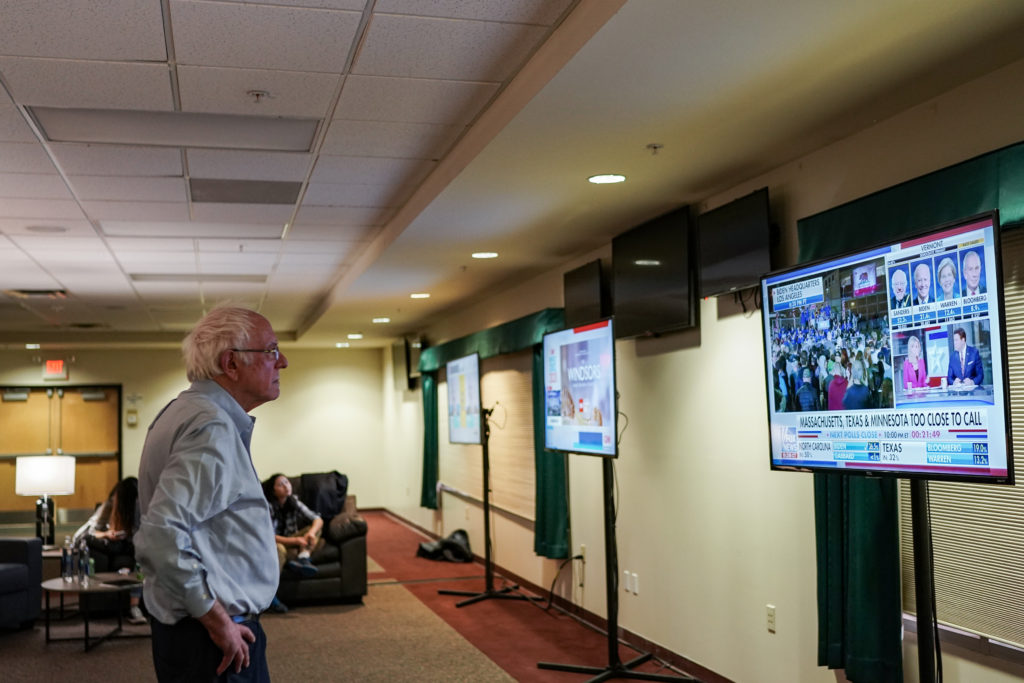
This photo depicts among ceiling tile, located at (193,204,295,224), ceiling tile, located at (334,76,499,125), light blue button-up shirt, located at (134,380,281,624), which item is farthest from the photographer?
ceiling tile, located at (193,204,295,224)

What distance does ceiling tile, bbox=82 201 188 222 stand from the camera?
5672 millimetres

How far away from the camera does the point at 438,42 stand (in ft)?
11.1

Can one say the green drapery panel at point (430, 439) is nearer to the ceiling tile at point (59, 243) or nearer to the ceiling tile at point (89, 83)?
the ceiling tile at point (59, 243)

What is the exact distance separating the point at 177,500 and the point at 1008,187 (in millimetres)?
2481

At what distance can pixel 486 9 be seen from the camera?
3.10 metres

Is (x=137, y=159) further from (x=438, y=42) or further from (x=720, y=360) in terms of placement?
(x=720, y=360)

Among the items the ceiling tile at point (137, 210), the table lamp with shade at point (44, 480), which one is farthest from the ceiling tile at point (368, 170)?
the table lamp with shade at point (44, 480)

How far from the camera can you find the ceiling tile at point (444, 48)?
3229 mm

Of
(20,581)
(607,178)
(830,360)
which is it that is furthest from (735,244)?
(20,581)

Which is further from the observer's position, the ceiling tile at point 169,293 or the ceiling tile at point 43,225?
the ceiling tile at point 169,293

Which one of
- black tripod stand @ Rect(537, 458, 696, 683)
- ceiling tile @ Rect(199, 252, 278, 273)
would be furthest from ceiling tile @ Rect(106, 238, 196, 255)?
black tripod stand @ Rect(537, 458, 696, 683)

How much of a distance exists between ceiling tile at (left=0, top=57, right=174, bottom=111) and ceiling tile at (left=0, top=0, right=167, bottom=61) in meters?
0.10

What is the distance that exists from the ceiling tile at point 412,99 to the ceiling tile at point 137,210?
204cm

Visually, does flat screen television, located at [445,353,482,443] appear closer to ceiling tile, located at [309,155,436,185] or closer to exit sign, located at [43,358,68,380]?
ceiling tile, located at [309,155,436,185]
